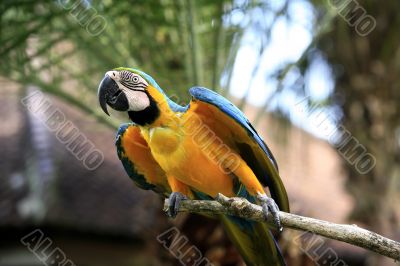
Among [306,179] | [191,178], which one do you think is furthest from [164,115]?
[306,179]

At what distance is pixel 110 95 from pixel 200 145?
0.30m

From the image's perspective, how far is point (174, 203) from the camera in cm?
172

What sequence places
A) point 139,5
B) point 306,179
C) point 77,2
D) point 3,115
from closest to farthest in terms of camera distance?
point 77,2 < point 139,5 < point 3,115 < point 306,179

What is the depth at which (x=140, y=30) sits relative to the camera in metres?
3.05

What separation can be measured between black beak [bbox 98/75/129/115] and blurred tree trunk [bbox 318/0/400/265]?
2.79 m

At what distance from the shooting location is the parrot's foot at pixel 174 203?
1705 millimetres

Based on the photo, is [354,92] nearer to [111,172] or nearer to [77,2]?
[111,172]

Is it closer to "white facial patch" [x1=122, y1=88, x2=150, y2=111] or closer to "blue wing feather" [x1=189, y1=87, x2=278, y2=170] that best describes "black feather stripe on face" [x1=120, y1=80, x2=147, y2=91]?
"white facial patch" [x1=122, y1=88, x2=150, y2=111]

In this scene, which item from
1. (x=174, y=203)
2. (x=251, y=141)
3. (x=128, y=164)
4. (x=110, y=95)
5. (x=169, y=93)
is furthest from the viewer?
(x=169, y=93)

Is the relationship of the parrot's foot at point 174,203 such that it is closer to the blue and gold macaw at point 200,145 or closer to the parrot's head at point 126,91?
the blue and gold macaw at point 200,145

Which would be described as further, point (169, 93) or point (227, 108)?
point (169, 93)

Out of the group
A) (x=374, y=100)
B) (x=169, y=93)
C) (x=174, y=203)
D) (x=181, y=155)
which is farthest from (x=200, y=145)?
(x=374, y=100)

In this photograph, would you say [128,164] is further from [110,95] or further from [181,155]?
[110,95]

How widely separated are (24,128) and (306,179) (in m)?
2.56
